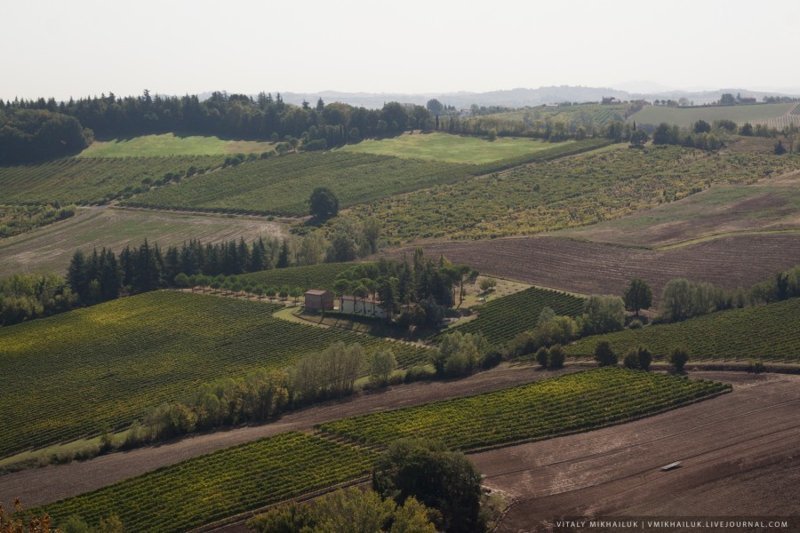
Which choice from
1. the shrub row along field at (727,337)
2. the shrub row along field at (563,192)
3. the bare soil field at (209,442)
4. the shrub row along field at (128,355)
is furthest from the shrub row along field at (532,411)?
the shrub row along field at (563,192)

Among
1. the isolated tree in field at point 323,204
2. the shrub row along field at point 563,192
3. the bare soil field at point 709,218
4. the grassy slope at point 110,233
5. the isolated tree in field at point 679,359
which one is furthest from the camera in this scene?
the isolated tree in field at point 323,204

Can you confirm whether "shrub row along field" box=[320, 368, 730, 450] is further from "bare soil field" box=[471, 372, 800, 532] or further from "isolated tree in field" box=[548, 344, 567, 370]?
"isolated tree in field" box=[548, 344, 567, 370]

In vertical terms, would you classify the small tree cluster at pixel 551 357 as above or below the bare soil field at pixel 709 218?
below

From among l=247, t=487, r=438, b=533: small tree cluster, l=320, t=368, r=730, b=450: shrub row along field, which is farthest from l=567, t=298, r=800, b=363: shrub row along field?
l=247, t=487, r=438, b=533: small tree cluster

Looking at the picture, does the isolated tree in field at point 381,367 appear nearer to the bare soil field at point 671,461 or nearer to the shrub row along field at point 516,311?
the shrub row along field at point 516,311

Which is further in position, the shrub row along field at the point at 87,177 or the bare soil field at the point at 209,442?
the shrub row along field at the point at 87,177

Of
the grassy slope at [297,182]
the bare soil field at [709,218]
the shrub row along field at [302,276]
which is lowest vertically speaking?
the shrub row along field at [302,276]

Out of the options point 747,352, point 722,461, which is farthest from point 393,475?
point 747,352
